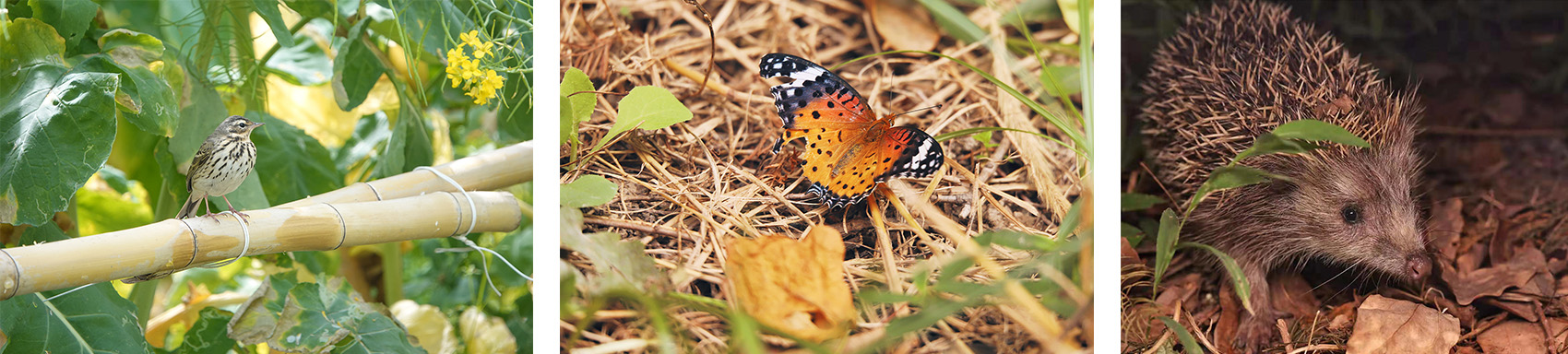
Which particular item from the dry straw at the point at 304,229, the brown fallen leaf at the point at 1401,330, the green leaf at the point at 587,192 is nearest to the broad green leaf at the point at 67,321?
the dry straw at the point at 304,229

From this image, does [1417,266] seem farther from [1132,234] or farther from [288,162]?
Result: [288,162]

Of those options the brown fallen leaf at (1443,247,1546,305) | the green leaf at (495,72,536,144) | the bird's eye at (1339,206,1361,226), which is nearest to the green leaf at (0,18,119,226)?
the green leaf at (495,72,536,144)

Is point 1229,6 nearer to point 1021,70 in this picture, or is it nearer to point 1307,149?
point 1307,149

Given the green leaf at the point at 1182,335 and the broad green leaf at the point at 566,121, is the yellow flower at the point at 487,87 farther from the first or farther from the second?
the green leaf at the point at 1182,335

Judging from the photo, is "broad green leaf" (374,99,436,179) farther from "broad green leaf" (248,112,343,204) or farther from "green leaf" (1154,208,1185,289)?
"green leaf" (1154,208,1185,289)

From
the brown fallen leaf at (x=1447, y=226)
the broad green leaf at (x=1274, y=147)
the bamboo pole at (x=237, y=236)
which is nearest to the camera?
the bamboo pole at (x=237, y=236)
